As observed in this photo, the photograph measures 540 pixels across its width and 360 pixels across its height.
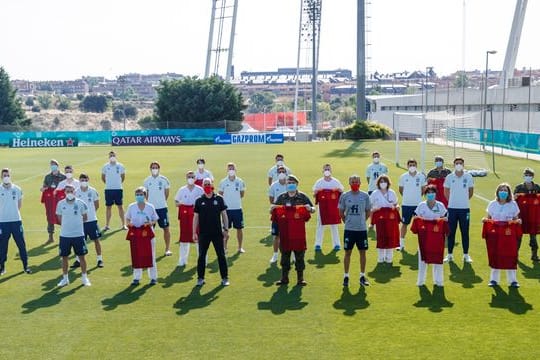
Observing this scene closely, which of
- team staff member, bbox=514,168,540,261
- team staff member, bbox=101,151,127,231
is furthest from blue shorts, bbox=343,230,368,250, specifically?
team staff member, bbox=101,151,127,231

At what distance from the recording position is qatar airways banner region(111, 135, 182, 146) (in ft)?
214

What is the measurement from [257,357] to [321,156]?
122 feet

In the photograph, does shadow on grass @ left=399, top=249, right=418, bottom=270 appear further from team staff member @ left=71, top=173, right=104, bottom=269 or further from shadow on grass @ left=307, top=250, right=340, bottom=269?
team staff member @ left=71, top=173, right=104, bottom=269

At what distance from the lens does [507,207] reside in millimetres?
12344

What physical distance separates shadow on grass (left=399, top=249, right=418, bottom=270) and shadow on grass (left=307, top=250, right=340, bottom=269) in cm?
137

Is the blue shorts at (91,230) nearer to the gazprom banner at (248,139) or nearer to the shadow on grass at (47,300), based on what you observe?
the shadow on grass at (47,300)

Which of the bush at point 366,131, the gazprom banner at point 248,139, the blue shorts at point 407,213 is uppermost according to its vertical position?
the bush at point 366,131

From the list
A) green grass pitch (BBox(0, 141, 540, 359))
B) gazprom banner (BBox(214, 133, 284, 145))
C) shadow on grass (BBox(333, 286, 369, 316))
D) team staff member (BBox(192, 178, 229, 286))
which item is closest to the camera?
green grass pitch (BBox(0, 141, 540, 359))

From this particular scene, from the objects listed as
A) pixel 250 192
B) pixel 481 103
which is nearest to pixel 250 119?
pixel 481 103

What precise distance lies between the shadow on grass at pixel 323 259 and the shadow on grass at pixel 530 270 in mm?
3628

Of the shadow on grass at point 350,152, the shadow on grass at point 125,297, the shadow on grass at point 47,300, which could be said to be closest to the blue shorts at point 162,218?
the shadow on grass at point 125,297

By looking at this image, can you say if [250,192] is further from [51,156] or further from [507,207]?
[51,156]

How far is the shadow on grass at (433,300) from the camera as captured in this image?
11.3 metres

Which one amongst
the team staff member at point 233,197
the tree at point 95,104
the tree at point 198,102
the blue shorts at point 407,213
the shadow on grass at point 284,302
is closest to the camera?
the shadow on grass at point 284,302
